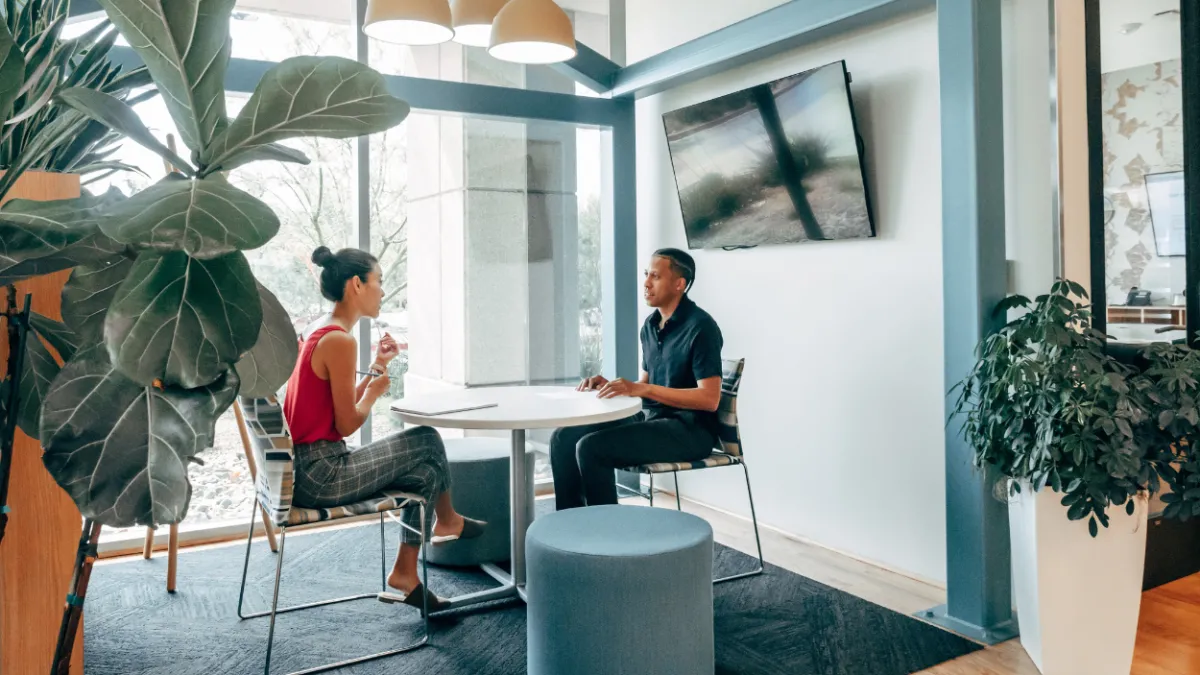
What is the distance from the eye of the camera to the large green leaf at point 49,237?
0.73 metres

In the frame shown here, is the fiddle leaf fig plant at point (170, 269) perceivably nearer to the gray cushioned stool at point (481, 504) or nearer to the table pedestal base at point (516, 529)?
the table pedestal base at point (516, 529)

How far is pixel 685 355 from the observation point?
11.4 ft

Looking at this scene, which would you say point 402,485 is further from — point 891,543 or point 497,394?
point 891,543

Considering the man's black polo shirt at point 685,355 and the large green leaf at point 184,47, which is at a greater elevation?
the large green leaf at point 184,47

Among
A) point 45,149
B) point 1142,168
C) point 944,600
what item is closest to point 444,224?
point 944,600

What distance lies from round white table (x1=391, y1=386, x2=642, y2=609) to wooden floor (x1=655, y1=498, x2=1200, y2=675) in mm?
1157

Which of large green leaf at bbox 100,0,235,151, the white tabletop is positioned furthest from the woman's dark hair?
large green leaf at bbox 100,0,235,151

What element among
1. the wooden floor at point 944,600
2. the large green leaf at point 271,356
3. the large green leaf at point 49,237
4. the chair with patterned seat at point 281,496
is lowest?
the wooden floor at point 944,600

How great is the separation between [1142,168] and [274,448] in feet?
10.0

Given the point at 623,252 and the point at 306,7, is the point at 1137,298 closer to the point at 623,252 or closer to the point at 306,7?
the point at 623,252

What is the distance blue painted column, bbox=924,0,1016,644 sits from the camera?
114 inches

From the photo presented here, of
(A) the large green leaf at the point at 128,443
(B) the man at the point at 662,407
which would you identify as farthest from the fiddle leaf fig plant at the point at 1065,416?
(A) the large green leaf at the point at 128,443

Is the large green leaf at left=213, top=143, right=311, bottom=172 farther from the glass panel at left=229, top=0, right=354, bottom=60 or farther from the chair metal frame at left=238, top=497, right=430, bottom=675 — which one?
the glass panel at left=229, top=0, right=354, bottom=60

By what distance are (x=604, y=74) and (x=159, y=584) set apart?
3424 mm
